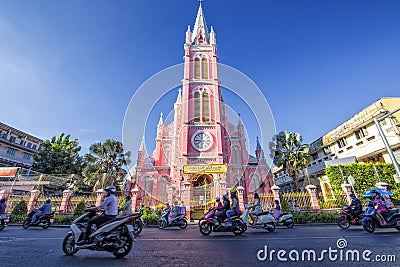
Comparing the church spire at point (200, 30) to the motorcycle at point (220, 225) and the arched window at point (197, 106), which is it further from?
the motorcycle at point (220, 225)

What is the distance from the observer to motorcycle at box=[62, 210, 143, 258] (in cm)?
330

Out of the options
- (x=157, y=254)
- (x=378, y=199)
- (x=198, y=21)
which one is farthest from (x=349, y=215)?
(x=198, y=21)

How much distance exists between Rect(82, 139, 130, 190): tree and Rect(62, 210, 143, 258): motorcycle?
634 inches

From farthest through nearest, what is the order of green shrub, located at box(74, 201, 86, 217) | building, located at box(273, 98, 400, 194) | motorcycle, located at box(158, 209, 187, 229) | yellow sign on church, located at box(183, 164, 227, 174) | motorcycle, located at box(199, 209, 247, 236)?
building, located at box(273, 98, 400, 194), yellow sign on church, located at box(183, 164, 227, 174), green shrub, located at box(74, 201, 86, 217), motorcycle, located at box(158, 209, 187, 229), motorcycle, located at box(199, 209, 247, 236)

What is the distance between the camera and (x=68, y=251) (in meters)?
3.54

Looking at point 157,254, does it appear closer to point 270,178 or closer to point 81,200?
point 81,200

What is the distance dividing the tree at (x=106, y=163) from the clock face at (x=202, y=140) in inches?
309

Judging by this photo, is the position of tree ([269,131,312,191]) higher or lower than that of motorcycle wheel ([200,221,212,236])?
higher

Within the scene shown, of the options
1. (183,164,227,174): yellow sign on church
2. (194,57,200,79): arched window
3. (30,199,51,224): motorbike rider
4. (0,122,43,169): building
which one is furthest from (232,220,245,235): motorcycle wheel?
(0,122,43,169): building

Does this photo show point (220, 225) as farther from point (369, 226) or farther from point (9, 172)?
point (9, 172)

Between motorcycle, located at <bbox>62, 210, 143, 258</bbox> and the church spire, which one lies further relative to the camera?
the church spire

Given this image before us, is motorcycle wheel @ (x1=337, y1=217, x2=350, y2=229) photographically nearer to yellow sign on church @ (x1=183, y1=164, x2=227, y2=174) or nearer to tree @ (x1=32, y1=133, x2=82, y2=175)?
yellow sign on church @ (x1=183, y1=164, x2=227, y2=174)

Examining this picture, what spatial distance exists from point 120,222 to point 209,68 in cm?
2718

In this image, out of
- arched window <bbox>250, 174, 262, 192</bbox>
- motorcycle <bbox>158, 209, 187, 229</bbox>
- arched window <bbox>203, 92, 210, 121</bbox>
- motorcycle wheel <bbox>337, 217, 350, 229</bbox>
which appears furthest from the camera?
arched window <bbox>203, 92, 210, 121</bbox>
